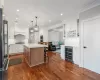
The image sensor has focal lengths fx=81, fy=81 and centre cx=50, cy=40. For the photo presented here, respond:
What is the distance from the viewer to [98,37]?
3.29 meters

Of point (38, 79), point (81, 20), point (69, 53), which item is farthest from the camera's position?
point (69, 53)

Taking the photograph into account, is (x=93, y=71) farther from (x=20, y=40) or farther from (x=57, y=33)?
(x=57, y=33)

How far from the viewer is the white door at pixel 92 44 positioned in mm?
3331

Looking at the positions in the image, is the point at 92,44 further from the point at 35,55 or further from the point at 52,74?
the point at 35,55

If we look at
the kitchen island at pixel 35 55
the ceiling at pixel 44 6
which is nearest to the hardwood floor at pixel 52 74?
the kitchen island at pixel 35 55

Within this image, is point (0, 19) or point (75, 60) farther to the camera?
point (75, 60)

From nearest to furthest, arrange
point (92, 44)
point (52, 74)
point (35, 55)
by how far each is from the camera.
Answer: point (52, 74)
point (92, 44)
point (35, 55)

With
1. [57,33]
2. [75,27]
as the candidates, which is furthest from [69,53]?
[57,33]

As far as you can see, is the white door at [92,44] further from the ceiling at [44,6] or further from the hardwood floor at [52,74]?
the ceiling at [44,6]

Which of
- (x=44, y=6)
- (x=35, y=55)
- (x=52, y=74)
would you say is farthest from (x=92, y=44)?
(x=35, y=55)

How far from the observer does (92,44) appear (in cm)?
354

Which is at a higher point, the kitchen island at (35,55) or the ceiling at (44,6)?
the ceiling at (44,6)

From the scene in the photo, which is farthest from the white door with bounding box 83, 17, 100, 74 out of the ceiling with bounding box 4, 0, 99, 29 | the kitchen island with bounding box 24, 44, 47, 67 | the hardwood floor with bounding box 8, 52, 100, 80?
the kitchen island with bounding box 24, 44, 47, 67

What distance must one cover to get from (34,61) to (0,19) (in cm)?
333
